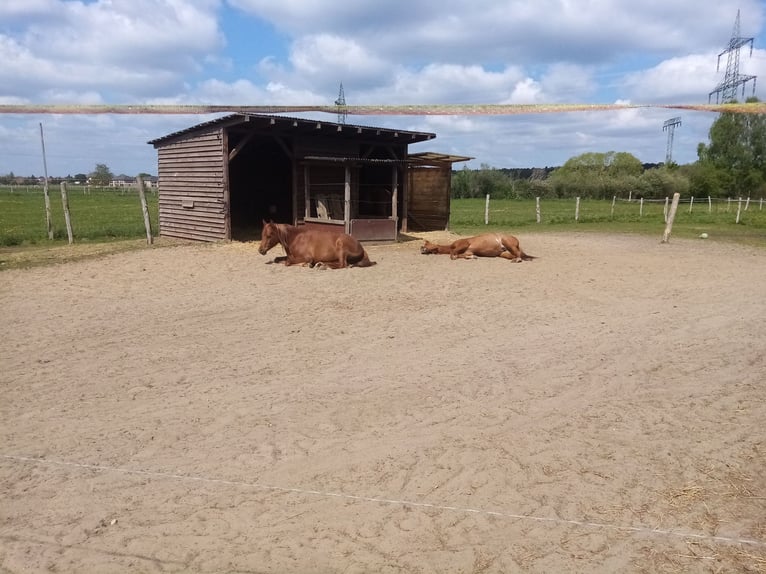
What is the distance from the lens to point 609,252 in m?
15.4

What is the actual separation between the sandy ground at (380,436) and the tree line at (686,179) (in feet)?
187

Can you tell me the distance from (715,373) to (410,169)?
1581 centimetres

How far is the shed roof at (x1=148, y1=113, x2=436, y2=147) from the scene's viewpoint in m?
14.8

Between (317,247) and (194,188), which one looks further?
(194,188)

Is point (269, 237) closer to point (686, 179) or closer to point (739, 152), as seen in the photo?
point (686, 179)

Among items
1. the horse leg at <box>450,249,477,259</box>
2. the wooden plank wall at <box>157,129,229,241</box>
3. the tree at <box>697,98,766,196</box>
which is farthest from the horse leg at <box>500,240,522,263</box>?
the tree at <box>697,98,766,196</box>

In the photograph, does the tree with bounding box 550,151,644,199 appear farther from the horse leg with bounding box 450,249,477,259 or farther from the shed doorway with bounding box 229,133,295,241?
the horse leg with bounding box 450,249,477,259

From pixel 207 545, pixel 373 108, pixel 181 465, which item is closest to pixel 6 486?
pixel 181 465

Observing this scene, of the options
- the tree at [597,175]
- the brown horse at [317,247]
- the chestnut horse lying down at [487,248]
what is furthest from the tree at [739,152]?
the brown horse at [317,247]

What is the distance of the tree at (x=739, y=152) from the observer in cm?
6259

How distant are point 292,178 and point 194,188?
10.4 feet

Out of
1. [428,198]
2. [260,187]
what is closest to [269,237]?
[428,198]

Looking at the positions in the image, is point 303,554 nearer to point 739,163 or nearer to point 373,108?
point 373,108

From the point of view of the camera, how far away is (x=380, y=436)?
13.6ft
